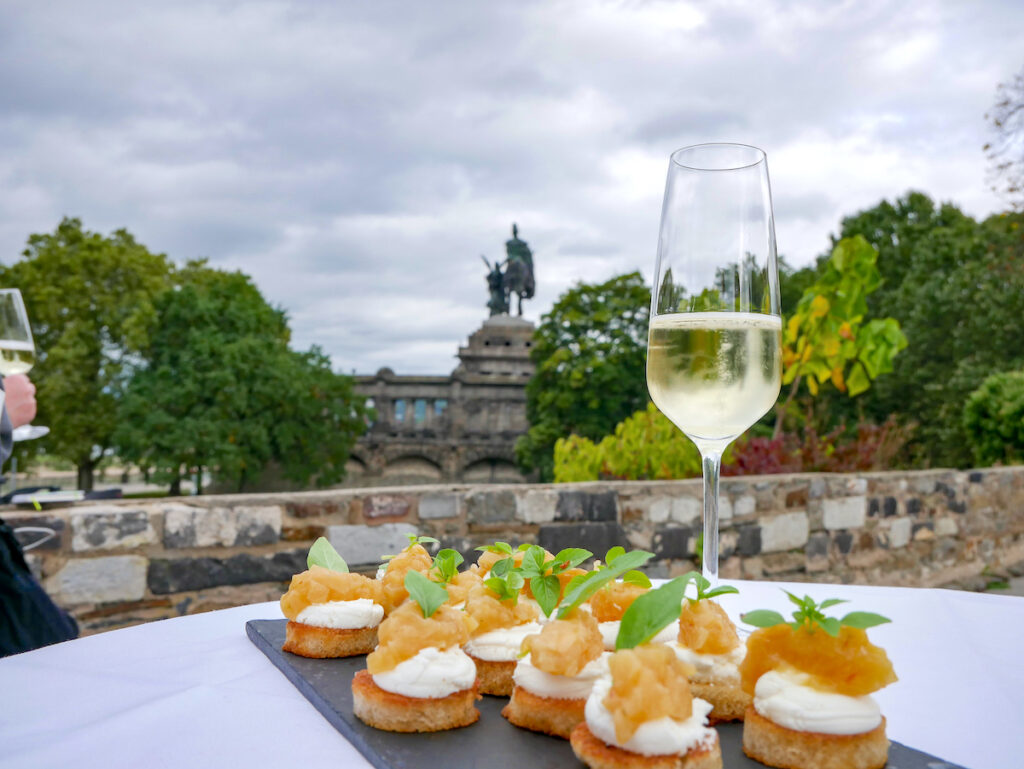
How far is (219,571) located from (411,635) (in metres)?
3.44

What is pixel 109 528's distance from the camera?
3.75 meters

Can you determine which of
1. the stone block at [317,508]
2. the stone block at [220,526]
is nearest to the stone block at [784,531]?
the stone block at [317,508]

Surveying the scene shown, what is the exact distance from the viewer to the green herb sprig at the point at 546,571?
3.47ft

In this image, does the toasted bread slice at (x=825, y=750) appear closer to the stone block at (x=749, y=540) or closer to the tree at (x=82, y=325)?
the stone block at (x=749, y=540)

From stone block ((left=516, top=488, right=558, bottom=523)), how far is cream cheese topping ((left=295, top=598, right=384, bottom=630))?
11.6 feet

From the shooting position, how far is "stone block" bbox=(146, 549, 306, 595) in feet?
12.8

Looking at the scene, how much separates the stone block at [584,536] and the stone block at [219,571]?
5.08ft

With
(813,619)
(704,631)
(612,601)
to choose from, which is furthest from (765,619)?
(612,601)

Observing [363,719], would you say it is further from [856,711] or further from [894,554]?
[894,554]

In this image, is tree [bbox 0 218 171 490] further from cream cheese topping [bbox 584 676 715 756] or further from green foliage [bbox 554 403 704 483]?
cream cheese topping [bbox 584 676 715 756]

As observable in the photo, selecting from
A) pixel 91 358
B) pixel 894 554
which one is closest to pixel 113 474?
pixel 91 358

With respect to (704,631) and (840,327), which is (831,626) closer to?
(704,631)

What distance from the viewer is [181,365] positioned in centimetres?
2109

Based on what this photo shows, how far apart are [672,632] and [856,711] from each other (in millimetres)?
290
